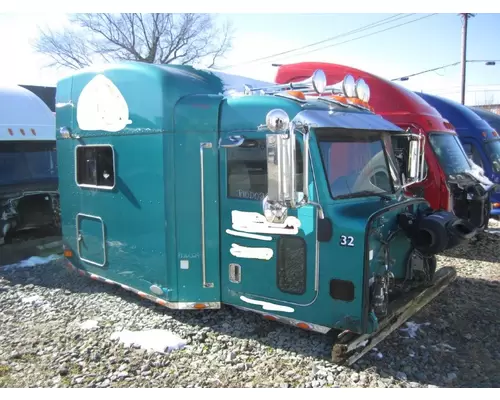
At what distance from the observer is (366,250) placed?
12.0ft

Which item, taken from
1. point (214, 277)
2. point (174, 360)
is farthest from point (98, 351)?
point (214, 277)

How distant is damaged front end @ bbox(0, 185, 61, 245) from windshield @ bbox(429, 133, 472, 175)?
21.8ft

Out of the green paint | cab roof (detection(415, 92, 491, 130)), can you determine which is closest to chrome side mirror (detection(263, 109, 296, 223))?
the green paint

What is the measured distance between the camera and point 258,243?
4.22 m

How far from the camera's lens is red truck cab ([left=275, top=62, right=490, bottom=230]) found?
720 centimetres

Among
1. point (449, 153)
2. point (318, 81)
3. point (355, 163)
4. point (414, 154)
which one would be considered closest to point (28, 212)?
point (318, 81)

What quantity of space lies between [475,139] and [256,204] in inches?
279

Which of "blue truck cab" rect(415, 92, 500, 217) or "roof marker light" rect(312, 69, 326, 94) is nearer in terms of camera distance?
"roof marker light" rect(312, 69, 326, 94)

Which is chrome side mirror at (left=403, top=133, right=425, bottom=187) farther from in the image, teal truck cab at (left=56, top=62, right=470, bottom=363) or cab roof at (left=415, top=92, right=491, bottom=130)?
cab roof at (left=415, top=92, right=491, bottom=130)

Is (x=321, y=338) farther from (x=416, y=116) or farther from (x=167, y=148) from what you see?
(x=416, y=116)

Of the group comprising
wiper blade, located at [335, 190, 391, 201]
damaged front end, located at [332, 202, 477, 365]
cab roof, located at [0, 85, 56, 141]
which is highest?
cab roof, located at [0, 85, 56, 141]

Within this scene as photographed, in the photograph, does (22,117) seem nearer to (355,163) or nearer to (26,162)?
(26,162)

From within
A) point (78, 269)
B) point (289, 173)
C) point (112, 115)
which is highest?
point (112, 115)

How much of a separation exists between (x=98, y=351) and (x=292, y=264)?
198 cm
